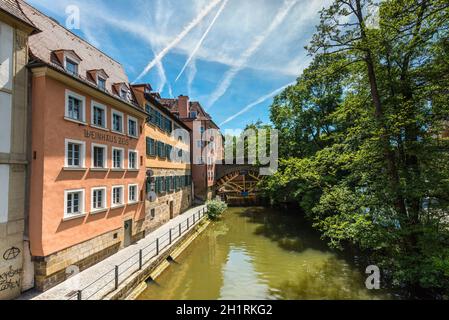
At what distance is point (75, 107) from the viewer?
9773 millimetres

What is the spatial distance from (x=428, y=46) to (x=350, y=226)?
7222 mm

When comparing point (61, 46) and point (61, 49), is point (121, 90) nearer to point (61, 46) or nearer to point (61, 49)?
point (61, 46)

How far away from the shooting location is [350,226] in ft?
29.5

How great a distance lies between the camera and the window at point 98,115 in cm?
1067

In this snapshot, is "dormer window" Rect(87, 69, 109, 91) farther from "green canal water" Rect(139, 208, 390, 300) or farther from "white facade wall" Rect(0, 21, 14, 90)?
"green canal water" Rect(139, 208, 390, 300)

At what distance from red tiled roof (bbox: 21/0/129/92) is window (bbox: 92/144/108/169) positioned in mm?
3200

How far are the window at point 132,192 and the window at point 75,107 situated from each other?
4823mm

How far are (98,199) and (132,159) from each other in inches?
135

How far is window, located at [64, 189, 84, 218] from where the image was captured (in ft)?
30.0

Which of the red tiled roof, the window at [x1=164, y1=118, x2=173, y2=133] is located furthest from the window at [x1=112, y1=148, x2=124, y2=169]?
the window at [x1=164, y1=118, x2=173, y2=133]

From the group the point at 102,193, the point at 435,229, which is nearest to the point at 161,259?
the point at 102,193

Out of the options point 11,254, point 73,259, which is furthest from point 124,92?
point 11,254

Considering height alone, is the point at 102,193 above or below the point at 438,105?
below
